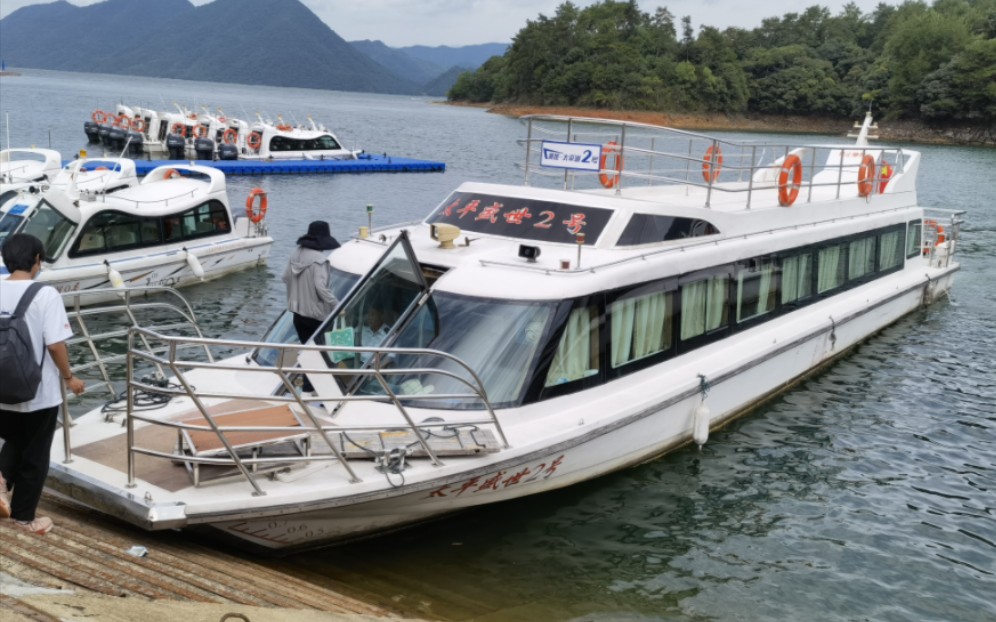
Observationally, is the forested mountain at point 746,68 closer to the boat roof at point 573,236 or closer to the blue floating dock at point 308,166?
the blue floating dock at point 308,166

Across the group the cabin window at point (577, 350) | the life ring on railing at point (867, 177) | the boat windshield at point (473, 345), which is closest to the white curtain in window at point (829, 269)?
the life ring on railing at point (867, 177)

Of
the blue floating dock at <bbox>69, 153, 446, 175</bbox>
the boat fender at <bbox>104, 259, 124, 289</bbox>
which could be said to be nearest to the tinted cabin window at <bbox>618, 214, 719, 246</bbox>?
the boat fender at <bbox>104, 259, 124, 289</bbox>

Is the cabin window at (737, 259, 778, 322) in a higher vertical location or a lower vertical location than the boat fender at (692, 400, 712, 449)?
higher

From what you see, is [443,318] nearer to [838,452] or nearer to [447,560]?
[447,560]

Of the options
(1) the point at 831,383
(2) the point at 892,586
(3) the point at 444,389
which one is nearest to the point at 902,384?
(1) the point at 831,383

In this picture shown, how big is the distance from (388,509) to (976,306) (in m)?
15.9

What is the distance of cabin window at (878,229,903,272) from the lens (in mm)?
15281

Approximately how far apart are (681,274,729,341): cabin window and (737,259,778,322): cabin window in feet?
1.38

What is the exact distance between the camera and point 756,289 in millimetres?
11250

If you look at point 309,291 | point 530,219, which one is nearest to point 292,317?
point 309,291

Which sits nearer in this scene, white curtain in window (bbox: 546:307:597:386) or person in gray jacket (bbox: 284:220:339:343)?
white curtain in window (bbox: 546:307:597:386)

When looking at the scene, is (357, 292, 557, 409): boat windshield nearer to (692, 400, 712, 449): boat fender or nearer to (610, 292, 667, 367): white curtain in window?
(610, 292, 667, 367): white curtain in window

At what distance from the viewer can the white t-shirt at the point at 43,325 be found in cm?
528

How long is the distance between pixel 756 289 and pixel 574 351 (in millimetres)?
3950
